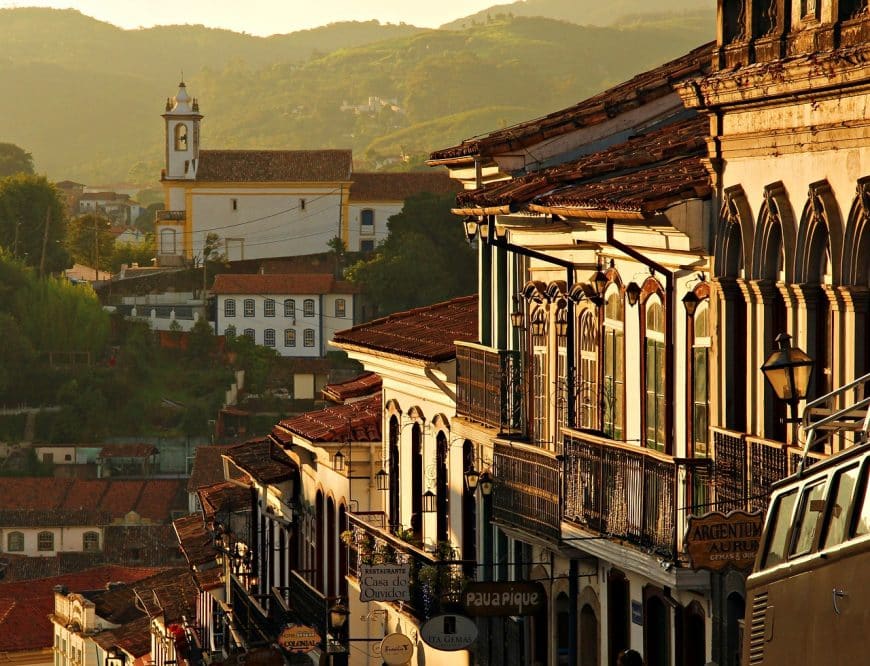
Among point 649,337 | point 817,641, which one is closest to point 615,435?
point 649,337

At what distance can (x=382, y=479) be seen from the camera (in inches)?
1323

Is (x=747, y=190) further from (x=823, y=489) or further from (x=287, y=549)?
(x=287, y=549)

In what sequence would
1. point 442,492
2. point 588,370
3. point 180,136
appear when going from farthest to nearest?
point 180,136, point 442,492, point 588,370

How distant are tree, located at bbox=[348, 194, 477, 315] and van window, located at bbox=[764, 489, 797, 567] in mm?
116469

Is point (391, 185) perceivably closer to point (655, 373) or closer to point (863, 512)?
point (655, 373)

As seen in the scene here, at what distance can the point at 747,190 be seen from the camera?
17469 millimetres

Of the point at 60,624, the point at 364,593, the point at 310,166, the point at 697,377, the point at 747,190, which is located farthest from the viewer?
the point at 310,166

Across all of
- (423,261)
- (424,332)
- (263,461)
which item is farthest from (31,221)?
(424,332)

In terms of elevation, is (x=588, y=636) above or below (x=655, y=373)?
below

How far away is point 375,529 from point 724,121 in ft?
44.8

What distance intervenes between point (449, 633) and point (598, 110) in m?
5.81

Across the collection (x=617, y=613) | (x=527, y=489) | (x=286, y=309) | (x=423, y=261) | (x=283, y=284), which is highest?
(x=527, y=489)

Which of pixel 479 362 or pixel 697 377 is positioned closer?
pixel 697 377

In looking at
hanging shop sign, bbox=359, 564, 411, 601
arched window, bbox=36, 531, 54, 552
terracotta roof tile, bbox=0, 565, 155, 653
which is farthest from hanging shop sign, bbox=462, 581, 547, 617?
arched window, bbox=36, 531, 54, 552
